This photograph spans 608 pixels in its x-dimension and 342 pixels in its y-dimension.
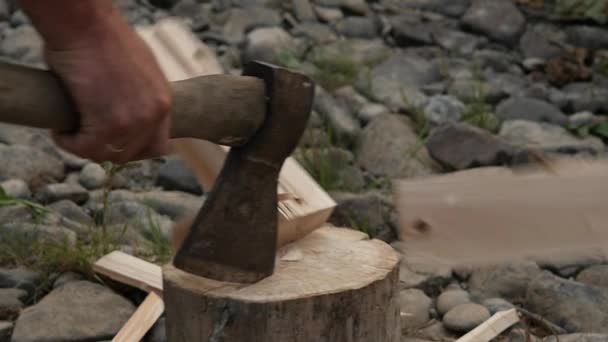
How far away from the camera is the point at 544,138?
550 cm

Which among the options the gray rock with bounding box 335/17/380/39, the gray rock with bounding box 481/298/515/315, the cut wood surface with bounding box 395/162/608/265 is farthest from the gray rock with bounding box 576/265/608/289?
the gray rock with bounding box 335/17/380/39

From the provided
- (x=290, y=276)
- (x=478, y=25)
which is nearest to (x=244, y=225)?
(x=290, y=276)

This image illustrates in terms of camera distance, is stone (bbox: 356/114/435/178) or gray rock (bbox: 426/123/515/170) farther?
stone (bbox: 356/114/435/178)

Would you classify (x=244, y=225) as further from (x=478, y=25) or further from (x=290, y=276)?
(x=478, y=25)

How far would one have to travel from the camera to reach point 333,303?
8.87 ft

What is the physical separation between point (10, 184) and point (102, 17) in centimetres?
267

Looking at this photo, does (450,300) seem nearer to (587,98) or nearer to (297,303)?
(297,303)

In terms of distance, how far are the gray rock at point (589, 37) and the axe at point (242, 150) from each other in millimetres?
4618

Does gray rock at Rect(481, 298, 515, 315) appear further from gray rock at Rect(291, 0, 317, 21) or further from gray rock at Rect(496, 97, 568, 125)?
gray rock at Rect(291, 0, 317, 21)

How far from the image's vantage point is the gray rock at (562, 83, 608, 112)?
597 cm

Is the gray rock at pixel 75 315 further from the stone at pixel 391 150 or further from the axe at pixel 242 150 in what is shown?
the stone at pixel 391 150

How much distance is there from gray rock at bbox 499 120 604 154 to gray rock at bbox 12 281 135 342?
7.99 ft

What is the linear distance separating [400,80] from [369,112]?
0.60 m

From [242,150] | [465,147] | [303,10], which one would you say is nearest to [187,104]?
[242,150]
